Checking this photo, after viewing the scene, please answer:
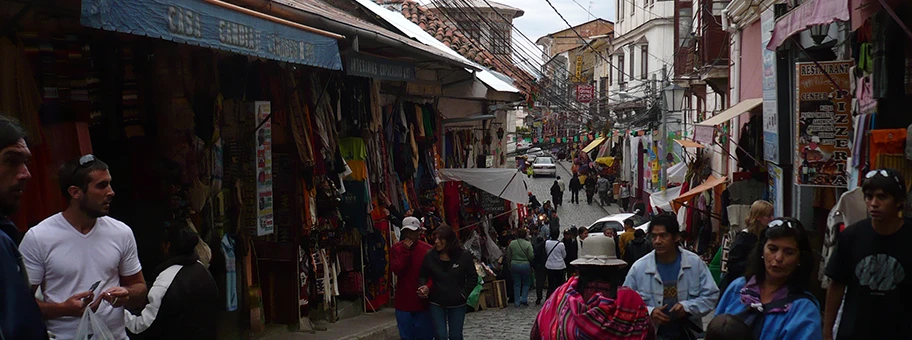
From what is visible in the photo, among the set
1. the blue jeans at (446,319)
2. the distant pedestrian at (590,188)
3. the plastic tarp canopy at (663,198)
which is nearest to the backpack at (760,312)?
the blue jeans at (446,319)

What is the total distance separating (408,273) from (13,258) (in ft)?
20.2

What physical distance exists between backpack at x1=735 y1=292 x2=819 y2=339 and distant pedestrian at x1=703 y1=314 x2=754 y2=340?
59cm

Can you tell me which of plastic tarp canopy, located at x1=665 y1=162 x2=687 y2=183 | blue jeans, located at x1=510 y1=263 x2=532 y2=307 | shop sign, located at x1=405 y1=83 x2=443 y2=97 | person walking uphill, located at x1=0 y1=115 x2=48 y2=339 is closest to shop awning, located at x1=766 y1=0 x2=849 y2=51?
person walking uphill, located at x1=0 y1=115 x2=48 y2=339

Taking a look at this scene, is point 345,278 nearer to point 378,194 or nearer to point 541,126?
point 378,194

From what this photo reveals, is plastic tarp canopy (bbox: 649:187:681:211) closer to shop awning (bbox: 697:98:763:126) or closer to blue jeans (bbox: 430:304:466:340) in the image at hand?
shop awning (bbox: 697:98:763:126)

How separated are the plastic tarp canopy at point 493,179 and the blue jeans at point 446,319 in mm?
7686

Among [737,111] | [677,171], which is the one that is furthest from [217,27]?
[677,171]

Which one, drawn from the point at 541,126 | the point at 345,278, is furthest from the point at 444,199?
the point at 541,126

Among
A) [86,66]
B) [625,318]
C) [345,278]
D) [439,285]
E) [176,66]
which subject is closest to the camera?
[625,318]

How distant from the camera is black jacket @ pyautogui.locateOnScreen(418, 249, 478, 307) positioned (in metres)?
9.26

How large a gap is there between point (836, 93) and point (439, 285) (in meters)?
5.03

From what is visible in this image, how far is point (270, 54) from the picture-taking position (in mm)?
7629

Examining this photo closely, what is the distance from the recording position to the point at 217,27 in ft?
22.3

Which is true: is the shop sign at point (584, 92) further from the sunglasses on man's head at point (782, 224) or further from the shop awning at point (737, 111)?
the sunglasses on man's head at point (782, 224)
